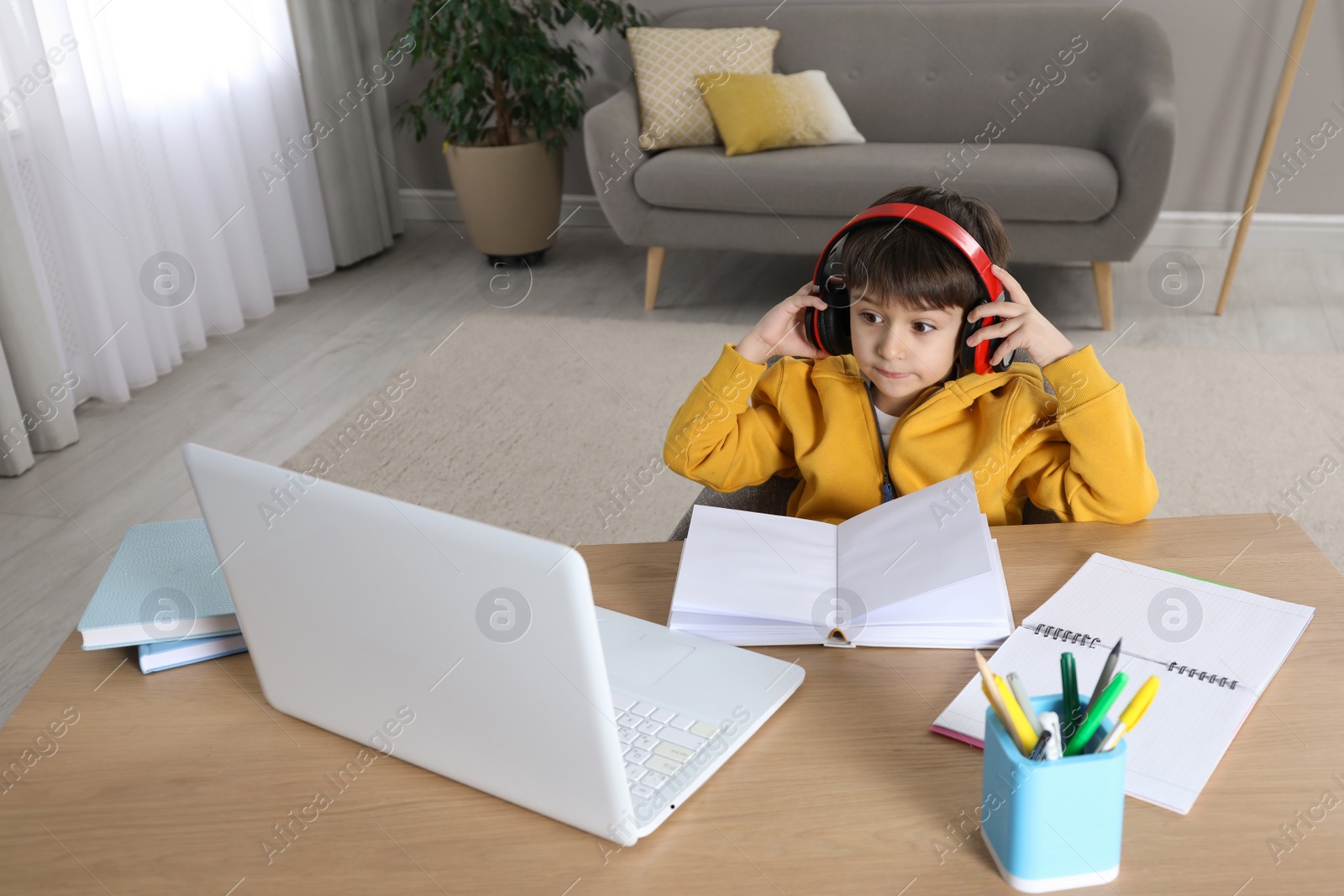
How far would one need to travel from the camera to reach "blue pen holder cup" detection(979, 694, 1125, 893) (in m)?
0.63

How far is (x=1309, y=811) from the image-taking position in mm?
706

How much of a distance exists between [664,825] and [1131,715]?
12.0 inches

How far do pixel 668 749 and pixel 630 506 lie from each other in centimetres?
152

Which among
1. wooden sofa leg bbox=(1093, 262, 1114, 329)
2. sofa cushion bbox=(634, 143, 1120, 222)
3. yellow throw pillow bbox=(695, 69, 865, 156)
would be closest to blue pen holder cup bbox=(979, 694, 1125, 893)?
sofa cushion bbox=(634, 143, 1120, 222)

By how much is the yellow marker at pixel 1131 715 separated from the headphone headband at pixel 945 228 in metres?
0.52

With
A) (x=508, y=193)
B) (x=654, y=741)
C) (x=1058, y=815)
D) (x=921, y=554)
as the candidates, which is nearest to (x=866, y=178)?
(x=508, y=193)

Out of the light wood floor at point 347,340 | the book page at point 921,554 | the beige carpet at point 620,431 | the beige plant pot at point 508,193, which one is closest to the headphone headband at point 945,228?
the book page at point 921,554

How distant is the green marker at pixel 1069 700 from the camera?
67cm

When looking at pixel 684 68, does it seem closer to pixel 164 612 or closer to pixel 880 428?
pixel 880 428

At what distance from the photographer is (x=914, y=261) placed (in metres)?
1.15

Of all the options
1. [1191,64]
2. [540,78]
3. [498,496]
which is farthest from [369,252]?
[1191,64]

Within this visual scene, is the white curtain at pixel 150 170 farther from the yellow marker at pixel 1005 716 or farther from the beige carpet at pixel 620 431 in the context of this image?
the yellow marker at pixel 1005 716

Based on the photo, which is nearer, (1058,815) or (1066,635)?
(1058,815)

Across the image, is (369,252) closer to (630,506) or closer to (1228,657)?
(630,506)
